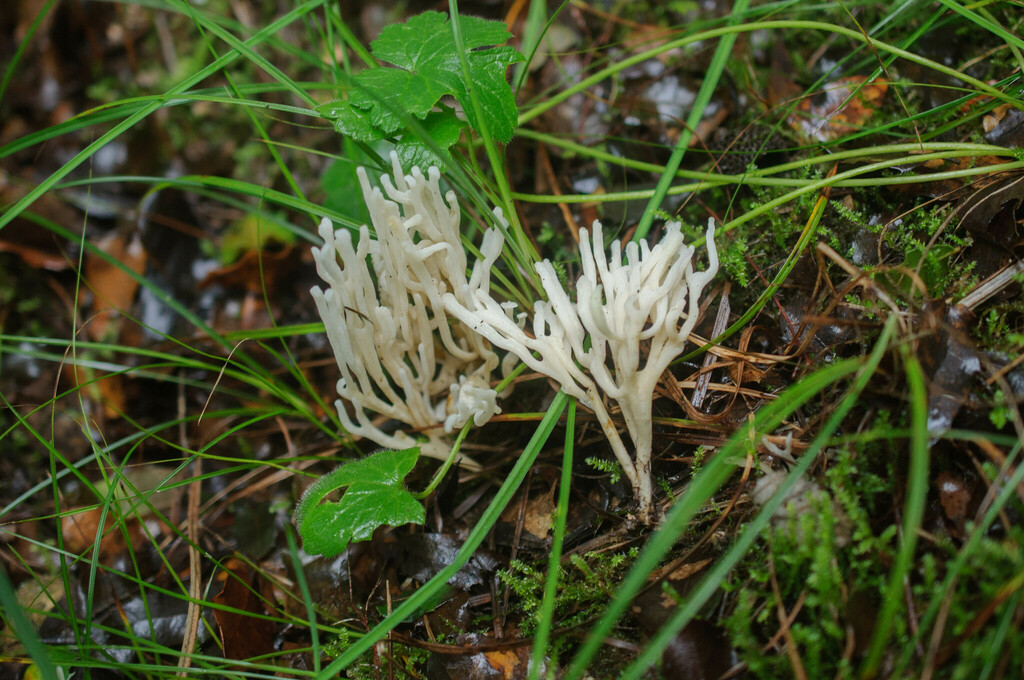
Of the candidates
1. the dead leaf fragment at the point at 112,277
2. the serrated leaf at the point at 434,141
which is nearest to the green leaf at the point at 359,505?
the serrated leaf at the point at 434,141

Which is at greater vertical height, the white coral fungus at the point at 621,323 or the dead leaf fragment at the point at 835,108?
the dead leaf fragment at the point at 835,108

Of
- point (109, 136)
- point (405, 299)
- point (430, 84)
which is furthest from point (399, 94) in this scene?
point (109, 136)

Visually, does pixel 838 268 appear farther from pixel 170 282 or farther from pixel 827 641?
pixel 170 282

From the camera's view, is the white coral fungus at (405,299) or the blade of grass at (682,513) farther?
the white coral fungus at (405,299)

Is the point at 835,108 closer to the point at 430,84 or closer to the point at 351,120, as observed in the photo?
the point at 430,84

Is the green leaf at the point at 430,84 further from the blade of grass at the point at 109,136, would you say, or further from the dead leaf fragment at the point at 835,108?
the dead leaf fragment at the point at 835,108

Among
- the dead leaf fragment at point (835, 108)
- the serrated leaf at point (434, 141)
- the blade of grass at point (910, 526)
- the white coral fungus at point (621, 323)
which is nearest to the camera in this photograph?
the blade of grass at point (910, 526)

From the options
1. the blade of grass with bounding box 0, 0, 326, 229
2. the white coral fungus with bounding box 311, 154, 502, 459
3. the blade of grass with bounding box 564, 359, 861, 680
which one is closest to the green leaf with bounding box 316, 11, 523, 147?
the white coral fungus with bounding box 311, 154, 502, 459

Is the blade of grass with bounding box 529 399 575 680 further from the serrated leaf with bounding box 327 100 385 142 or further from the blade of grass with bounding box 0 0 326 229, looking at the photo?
the blade of grass with bounding box 0 0 326 229
